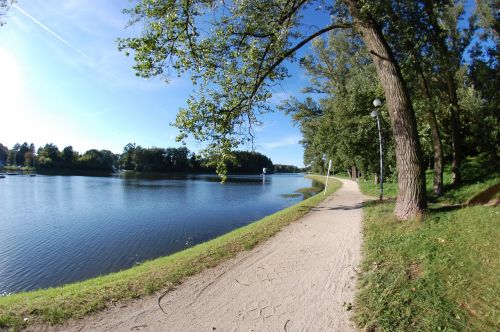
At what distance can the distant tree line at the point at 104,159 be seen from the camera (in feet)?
379

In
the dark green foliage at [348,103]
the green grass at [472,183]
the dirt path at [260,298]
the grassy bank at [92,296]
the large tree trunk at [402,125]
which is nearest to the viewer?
the dirt path at [260,298]

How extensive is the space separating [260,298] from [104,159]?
444 ft

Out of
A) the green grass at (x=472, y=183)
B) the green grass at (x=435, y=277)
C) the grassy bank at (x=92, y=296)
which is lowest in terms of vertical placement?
the grassy bank at (x=92, y=296)

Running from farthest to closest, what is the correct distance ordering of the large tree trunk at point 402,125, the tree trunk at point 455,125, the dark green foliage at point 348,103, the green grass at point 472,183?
the dark green foliage at point 348,103 < the tree trunk at point 455,125 < the green grass at point 472,183 < the large tree trunk at point 402,125

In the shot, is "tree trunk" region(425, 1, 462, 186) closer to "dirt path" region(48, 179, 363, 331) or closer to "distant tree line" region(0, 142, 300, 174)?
"dirt path" region(48, 179, 363, 331)

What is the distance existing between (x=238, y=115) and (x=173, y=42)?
3.16 metres

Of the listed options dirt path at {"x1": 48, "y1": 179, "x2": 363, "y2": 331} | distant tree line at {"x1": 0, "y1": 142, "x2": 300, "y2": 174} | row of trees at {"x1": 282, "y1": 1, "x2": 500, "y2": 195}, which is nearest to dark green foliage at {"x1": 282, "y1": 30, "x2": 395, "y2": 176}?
row of trees at {"x1": 282, "y1": 1, "x2": 500, "y2": 195}

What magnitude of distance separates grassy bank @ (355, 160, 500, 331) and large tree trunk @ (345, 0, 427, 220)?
0.61 m

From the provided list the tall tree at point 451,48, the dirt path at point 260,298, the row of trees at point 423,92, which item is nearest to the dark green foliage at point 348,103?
the row of trees at point 423,92

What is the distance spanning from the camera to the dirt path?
4.28 metres

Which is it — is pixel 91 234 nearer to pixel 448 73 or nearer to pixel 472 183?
pixel 472 183

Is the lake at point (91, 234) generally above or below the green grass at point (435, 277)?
below

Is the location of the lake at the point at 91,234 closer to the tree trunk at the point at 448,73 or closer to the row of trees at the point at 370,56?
the row of trees at the point at 370,56

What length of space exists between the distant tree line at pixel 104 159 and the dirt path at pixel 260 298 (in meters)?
112
